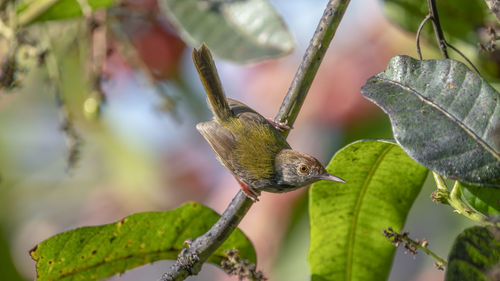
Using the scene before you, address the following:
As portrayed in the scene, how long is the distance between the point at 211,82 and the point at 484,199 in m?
1.03

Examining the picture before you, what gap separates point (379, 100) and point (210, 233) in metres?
0.49

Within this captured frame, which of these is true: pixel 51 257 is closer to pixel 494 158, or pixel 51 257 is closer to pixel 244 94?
pixel 494 158

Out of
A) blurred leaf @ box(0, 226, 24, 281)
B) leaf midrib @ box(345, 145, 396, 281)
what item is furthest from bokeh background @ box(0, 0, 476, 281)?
leaf midrib @ box(345, 145, 396, 281)

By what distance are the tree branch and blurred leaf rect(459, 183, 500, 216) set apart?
1.30 ft

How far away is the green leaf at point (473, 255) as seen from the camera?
99 centimetres

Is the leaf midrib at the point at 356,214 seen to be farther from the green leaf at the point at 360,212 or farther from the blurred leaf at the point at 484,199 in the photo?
the blurred leaf at the point at 484,199

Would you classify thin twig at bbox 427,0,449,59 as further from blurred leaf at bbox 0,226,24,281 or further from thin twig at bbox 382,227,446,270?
blurred leaf at bbox 0,226,24,281

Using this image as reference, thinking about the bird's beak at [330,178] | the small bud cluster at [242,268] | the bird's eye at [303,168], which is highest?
the bird's eye at [303,168]

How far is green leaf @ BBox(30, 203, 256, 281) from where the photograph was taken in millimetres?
1455

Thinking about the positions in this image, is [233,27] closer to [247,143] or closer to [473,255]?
[247,143]

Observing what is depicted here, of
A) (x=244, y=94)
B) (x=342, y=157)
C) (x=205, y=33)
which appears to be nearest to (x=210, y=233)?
(x=342, y=157)

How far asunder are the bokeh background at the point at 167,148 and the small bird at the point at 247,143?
0.34 meters

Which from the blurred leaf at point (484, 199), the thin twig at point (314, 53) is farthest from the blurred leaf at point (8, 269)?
the blurred leaf at point (484, 199)

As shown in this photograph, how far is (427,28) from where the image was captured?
2064mm
